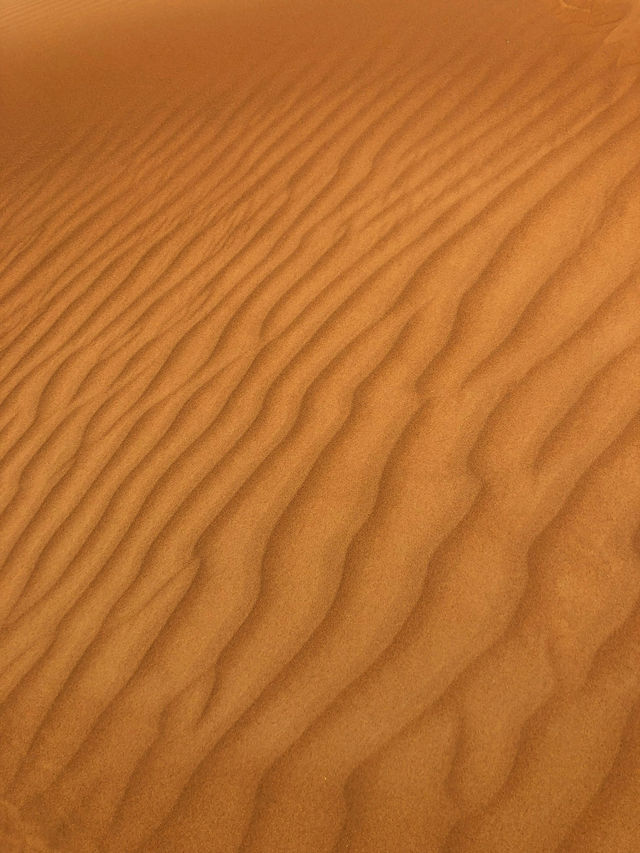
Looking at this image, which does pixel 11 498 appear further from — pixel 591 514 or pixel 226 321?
pixel 591 514

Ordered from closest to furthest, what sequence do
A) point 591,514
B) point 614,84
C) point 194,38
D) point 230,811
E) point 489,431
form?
point 230,811 < point 591,514 < point 489,431 < point 614,84 < point 194,38

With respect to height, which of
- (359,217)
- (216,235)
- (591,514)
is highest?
(359,217)

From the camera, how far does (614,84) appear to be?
359cm

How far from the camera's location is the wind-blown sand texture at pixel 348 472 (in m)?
1.89

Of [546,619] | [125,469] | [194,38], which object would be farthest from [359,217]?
[194,38]

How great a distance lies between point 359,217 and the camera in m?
3.54

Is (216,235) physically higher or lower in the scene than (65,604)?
higher

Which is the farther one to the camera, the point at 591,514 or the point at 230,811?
the point at 591,514

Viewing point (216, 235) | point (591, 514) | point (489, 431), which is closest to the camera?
point (591, 514)

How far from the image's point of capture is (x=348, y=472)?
2.53 meters

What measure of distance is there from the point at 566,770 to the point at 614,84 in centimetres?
276

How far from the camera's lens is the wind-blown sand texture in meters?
1.89

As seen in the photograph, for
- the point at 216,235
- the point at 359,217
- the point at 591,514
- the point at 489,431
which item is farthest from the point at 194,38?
the point at 591,514

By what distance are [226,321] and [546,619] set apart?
1.75 meters
